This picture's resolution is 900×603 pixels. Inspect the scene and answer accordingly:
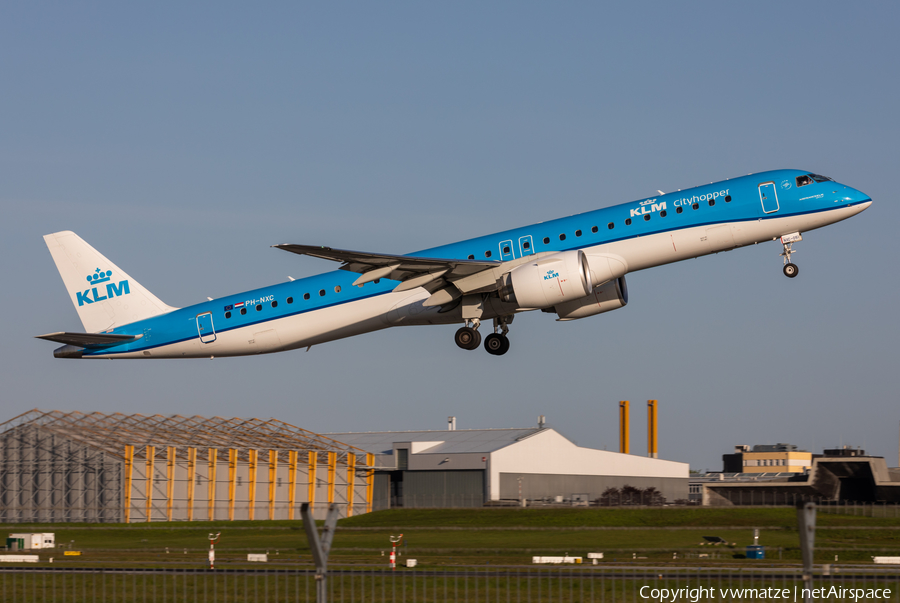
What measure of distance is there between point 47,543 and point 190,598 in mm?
25986

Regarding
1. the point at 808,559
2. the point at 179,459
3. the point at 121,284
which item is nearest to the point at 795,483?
the point at 179,459

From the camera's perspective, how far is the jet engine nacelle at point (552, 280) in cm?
3366

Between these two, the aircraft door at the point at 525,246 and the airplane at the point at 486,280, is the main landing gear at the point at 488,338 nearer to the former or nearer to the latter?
the airplane at the point at 486,280

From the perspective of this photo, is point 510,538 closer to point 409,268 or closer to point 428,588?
point 409,268

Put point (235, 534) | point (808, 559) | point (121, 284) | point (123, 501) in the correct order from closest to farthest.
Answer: point (808, 559), point (121, 284), point (235, 534), point (123, 501)

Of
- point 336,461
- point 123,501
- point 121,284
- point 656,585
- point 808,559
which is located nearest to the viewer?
point 808,559

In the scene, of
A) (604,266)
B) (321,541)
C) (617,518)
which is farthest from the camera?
(617,518)

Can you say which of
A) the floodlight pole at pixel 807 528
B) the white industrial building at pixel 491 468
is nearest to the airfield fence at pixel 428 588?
the floodlight pole at pixel 807 528

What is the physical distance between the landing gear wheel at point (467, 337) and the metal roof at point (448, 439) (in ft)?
140

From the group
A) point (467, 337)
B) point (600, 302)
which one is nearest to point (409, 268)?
point (467, 337)

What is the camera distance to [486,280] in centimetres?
3597

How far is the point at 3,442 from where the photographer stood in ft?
217

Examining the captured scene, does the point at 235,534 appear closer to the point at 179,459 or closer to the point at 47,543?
the point at 47,543

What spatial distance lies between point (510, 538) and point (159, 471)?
3128 centimetres
